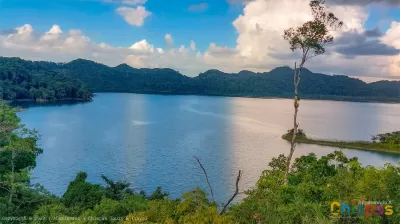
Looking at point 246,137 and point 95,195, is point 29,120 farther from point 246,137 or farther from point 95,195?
point 95,195

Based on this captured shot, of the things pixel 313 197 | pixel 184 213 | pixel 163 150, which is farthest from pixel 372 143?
pixel 184 213

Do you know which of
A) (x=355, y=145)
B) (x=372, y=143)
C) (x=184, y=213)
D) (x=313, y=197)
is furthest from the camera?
(x=355, y=145)

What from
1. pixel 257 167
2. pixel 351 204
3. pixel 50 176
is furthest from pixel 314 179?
pixel 50 176

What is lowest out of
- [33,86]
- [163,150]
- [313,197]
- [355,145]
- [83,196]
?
[163,150]

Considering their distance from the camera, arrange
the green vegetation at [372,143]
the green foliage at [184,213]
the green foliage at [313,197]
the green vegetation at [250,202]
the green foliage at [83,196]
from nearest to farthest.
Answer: the green foliage at [184,213] < the green vegetation at [250,202] < the green foliage at [313,197] < the green foliage at [83,196] < the green vegetation at [372,143]

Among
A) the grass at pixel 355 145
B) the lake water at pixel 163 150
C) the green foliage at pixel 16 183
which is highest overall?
the green foliage at pixel 16 183

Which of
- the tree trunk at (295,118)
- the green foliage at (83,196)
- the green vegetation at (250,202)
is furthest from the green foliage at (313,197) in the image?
the green foliage at (83,196)

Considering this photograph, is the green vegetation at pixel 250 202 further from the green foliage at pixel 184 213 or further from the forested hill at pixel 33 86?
the forested hill at pixel 33 86

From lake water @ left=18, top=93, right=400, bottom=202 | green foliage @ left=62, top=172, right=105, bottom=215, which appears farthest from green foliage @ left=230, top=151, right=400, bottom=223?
lake water @ left=18, top=93, right=400, bottom=202

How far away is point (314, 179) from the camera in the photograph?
54.3 feet

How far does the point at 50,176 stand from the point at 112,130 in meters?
33.2

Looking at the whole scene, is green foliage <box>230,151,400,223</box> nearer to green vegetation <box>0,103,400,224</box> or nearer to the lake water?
green vegetation <box>0,103,400,224</box>

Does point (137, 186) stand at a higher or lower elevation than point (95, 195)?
lower

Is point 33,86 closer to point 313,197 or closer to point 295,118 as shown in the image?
point 295,118
